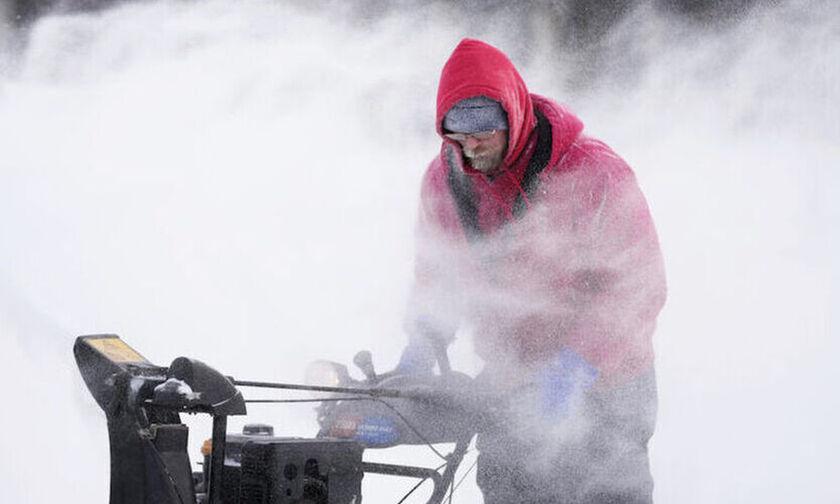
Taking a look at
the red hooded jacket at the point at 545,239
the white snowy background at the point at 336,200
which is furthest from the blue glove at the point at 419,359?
the white snowy background at the point at 336,200

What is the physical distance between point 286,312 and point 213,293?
395mm

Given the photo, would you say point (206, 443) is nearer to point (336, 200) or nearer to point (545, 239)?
point (545, 239)

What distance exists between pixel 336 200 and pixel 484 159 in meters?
3.07

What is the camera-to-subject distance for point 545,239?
2.66 m

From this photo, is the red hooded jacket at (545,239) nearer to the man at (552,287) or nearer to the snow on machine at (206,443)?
the man at (552,287)

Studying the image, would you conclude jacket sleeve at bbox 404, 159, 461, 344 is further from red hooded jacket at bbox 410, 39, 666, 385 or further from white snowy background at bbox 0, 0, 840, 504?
white snowy background at bbox 0, 0, 840, 504

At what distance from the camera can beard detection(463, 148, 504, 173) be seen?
2660 mm

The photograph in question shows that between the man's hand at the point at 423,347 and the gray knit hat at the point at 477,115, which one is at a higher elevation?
the gray knit hat at the point at 477,115

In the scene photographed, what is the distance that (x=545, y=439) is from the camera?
→ 2488mm

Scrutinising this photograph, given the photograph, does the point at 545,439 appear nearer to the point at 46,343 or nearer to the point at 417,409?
the point at 417,409

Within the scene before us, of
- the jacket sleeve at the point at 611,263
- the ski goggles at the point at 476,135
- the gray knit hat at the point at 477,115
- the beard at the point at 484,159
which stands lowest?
the jacket sleeve at the point at 611,263

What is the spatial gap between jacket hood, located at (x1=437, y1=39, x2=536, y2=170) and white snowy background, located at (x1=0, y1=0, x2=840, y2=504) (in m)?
1.64

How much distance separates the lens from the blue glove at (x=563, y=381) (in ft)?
7.77

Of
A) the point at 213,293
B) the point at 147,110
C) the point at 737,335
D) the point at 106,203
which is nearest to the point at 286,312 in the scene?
the point at 213,293
